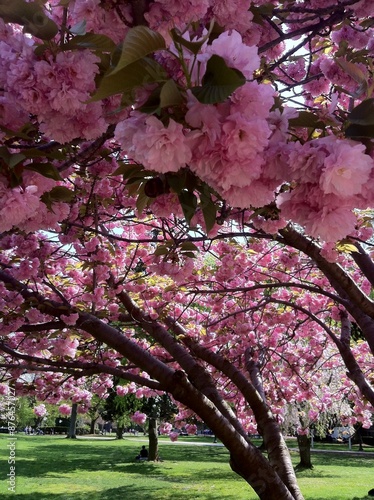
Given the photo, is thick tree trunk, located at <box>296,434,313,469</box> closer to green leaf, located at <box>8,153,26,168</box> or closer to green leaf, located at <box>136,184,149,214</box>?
green leaf, located at <box>136,184,149,214</box>

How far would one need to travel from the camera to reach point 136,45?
38.2 inches

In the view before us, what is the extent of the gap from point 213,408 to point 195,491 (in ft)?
25.0

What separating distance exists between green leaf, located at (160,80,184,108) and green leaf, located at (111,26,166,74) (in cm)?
7

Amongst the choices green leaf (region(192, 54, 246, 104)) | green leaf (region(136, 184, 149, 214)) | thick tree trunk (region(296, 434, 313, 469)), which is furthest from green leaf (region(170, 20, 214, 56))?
thick tree trunk (region(296, 434, 313, 469))

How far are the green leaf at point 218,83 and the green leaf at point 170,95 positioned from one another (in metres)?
0.04

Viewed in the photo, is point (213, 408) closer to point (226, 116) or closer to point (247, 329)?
point (247, 329)

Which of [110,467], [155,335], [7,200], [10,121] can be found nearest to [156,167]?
[7,200]

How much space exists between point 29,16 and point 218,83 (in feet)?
1.67

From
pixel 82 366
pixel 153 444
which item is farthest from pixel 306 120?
pixel 153 444

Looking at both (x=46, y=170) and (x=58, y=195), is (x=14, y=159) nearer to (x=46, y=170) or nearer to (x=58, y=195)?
(x=46, y=170)

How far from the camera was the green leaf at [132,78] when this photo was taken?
40.7 inches

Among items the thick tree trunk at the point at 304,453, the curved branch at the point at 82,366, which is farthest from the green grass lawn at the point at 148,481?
the curved branch at the point at 82,366

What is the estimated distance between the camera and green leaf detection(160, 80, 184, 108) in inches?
39.6

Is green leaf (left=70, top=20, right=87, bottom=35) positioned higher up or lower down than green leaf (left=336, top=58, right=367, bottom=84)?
higher up
